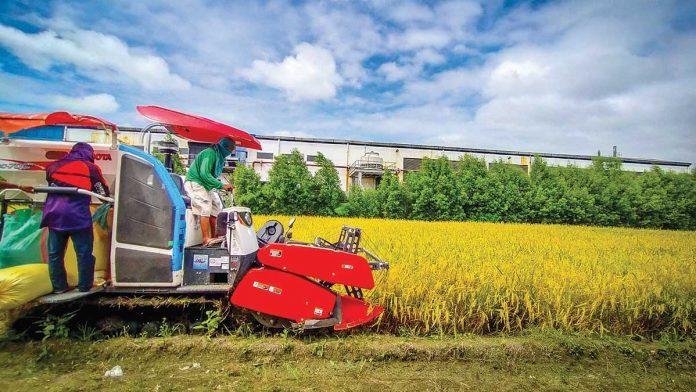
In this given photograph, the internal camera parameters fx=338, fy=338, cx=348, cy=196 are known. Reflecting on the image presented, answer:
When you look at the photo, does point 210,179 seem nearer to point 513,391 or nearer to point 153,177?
point 153,177

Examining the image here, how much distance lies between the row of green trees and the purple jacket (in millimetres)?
21410

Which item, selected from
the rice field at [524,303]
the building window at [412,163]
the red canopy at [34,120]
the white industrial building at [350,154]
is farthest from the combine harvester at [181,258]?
the building window at [412,163]

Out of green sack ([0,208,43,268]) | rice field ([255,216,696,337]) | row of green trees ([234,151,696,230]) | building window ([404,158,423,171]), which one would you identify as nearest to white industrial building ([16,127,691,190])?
building window ([404,158,423,171])

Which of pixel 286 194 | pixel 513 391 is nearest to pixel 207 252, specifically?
pixel 513 391

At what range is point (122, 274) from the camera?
3521 mm

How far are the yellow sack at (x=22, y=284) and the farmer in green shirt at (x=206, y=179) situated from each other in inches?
59.6

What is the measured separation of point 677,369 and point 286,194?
22983 millimetres

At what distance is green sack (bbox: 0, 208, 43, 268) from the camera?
11.8 feet

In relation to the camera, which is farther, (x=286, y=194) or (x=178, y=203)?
(x=286, y=194)

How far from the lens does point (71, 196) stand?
11.2 ft

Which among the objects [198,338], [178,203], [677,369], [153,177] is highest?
[153,177]

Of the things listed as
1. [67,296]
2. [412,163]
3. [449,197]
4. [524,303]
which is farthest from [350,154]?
[67,296]

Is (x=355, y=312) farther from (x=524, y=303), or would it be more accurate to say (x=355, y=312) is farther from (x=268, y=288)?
(x=524, y=303)

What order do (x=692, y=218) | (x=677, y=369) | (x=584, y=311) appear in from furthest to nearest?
1. (x=692, y=218)
2. (x=584, y=311)
3. (x=677, y=369)
